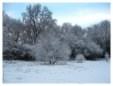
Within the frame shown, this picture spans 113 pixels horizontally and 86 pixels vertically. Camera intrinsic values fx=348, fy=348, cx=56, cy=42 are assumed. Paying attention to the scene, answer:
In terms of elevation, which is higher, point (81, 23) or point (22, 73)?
point (81, 23)

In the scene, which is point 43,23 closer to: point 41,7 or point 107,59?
point 41,7

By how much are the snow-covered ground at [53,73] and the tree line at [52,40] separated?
0.07 metres

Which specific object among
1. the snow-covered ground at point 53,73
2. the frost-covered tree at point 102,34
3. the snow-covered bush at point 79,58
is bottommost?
the snow-covered ground at point 53,73

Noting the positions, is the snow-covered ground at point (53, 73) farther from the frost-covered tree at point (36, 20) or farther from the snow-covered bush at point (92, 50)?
the frost-covered tree at point (36, 20)

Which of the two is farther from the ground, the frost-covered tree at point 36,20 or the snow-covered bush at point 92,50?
the frost-covered tree at point 36,20

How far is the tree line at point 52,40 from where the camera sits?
3.57 meters

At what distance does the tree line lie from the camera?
3.57m

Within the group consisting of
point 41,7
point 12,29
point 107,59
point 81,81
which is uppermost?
point 41,7

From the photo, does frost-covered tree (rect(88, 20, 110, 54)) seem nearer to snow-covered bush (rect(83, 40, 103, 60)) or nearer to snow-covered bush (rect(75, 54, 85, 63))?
snow-covered bush (rect(83, 40, 103, 60))

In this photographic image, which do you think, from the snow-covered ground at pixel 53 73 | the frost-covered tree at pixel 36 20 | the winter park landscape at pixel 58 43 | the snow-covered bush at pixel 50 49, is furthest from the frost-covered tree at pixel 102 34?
the frost-covered tree at pixel 36 20

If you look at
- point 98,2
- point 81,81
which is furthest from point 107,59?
point 98,2

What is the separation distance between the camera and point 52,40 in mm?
3582

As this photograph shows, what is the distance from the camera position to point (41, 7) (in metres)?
3.58

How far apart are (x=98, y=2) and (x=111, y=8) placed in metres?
0.15
